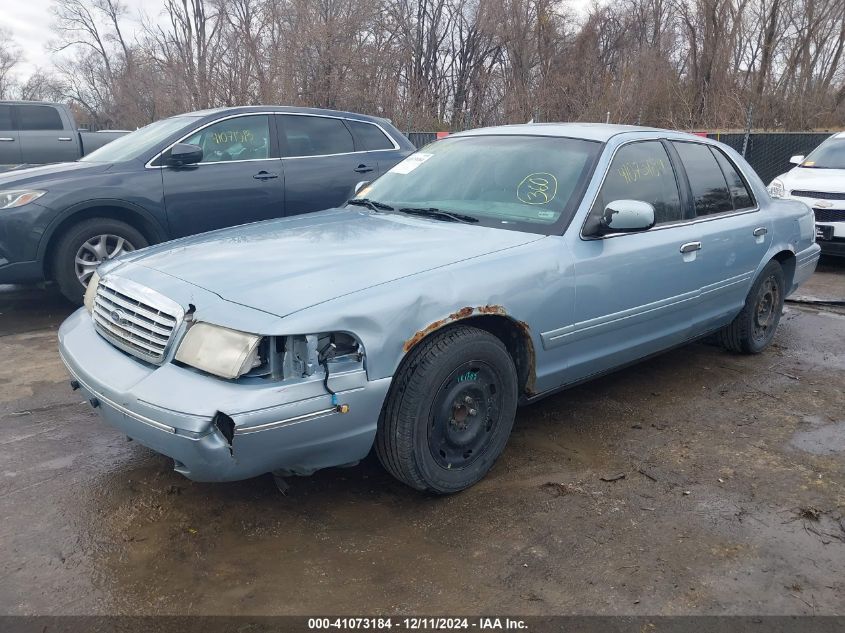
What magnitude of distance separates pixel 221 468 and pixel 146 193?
4.13 m

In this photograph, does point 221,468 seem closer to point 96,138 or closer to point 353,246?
point 353,246

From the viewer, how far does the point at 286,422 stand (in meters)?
2.44

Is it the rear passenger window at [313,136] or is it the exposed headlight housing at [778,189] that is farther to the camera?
the exposed headlight housing at [778,189]

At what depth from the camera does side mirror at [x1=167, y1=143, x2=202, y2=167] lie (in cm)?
596

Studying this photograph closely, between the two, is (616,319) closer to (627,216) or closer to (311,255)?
(627,216)

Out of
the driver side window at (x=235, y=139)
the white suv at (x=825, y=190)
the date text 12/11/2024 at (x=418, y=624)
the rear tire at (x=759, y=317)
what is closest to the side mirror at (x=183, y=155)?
the driver side window at (x=235, y=139)

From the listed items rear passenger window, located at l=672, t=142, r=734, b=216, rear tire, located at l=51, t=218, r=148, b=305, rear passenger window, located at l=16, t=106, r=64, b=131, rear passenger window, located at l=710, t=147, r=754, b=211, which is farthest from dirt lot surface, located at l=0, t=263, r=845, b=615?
rear passenger window, located at l=16, t=106, r=64, b=131

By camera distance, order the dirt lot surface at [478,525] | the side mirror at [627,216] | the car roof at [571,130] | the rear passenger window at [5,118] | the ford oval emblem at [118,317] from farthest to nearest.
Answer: the rear passenger window at [5,118], the car roof at [571,130], the side mirror at [627,216], the ford oval emblem at [118,317], the dirt lot surface at [478,525]

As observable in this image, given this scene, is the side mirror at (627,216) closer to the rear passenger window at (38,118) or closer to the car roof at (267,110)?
the car roof at (267,110)

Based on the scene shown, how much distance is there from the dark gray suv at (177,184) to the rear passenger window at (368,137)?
0.01 meters

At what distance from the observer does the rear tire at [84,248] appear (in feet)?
18.5

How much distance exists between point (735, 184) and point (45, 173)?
527cm

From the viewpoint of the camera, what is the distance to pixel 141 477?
3.22 meters

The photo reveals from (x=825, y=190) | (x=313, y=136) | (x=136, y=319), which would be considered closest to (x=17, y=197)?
(x=313, y=136)
